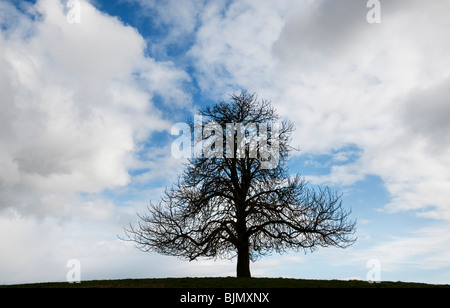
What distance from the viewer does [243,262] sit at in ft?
65.7

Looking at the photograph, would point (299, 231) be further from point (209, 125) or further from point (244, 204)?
point (209, 125)

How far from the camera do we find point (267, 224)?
20.4 meters

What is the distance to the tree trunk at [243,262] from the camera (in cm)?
1984

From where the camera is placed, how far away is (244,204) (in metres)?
20.6

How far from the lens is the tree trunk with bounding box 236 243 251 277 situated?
19844 millimetres
